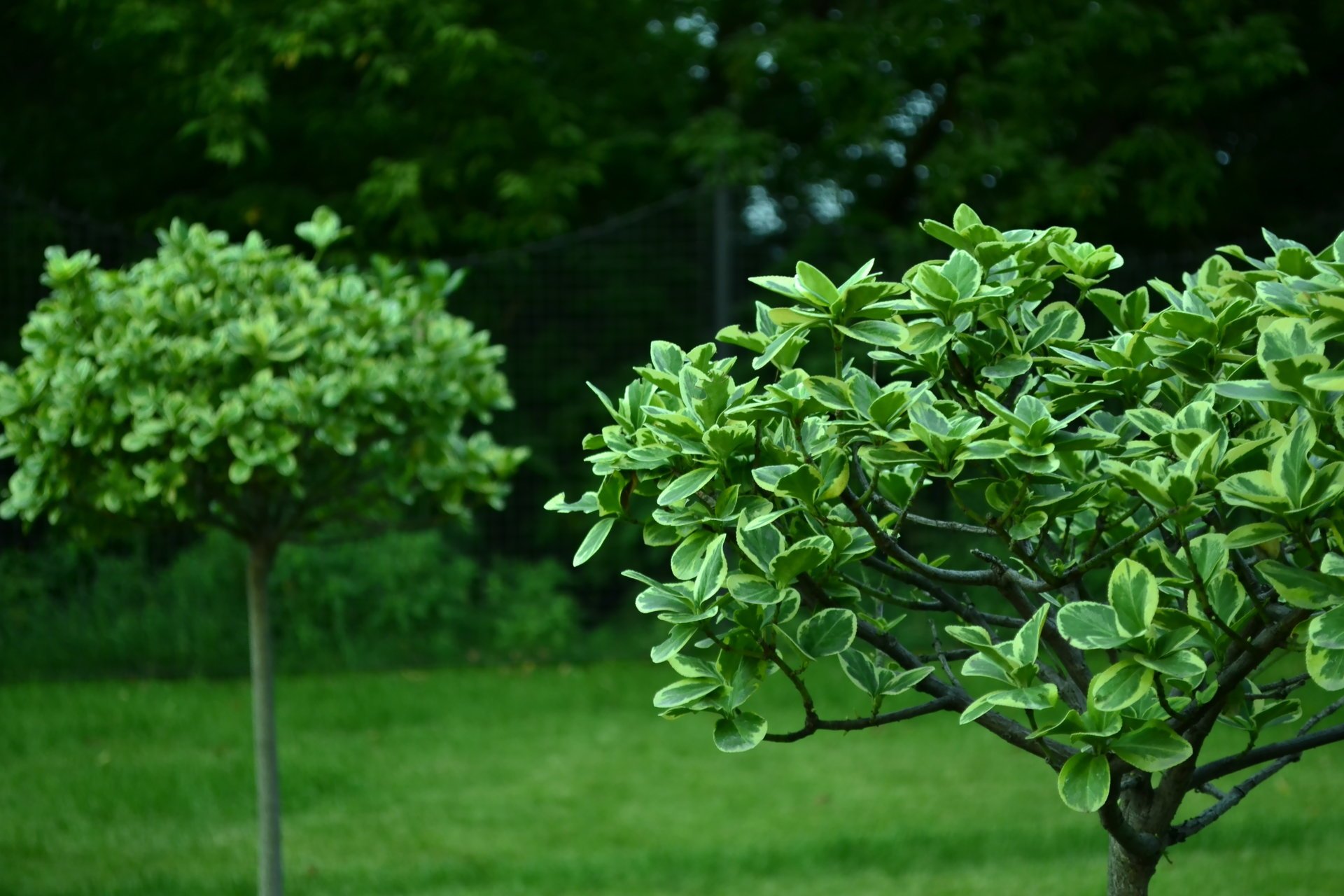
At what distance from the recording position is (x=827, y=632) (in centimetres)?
177

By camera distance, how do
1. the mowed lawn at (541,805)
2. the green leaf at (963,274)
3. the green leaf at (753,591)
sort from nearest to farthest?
1. the green leaf at (753,591)
2. the green leaf at (963,274)
3. the mowed lawn at (541,805)

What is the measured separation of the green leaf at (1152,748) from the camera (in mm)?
1589

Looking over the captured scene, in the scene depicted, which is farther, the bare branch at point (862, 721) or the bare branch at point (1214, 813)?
the bare branch at point (1214, 813)

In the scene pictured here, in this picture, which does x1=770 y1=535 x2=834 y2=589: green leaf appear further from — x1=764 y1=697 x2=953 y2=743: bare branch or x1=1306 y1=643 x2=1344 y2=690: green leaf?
x1=1306 y1=643 x2=1344 y2=690: green leaf

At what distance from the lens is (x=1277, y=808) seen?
4.88m

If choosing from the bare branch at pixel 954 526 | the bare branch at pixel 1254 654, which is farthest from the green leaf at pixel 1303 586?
the bare branch at pixel 954 526

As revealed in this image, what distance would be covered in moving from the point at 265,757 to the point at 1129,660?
2.77 meters

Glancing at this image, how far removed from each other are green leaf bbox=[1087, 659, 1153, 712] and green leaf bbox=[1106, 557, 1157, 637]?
60 mm

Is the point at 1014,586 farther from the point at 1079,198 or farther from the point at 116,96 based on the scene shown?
the point at 116,96

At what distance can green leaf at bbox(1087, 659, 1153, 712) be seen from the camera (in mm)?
1552

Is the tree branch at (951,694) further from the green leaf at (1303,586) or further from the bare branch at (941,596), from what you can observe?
the green leaf at (1303,586)

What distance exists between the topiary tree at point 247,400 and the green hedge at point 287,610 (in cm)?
358

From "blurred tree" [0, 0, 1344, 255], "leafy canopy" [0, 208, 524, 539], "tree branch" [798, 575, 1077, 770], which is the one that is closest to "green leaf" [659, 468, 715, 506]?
"tree branch" [798, 575, 1077, 770]

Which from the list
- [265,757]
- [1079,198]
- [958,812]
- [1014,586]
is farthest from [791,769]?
[1079,198]
